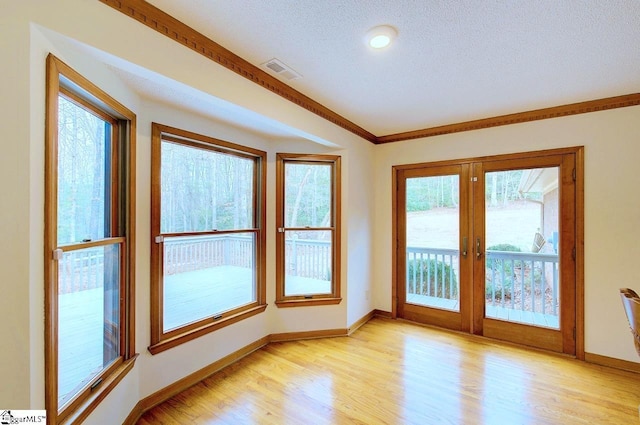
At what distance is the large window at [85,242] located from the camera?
4.08 feet

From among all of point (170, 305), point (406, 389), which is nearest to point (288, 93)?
point (170, 305)

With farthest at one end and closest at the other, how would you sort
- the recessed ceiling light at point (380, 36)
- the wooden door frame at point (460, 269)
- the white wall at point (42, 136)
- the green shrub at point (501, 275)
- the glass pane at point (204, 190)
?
the wooden door frame at point (460, 269) → the green shrub at point (501, 275) → the glass pane at point (204, 190) → the recessed ceiling light at point (380, 36) → the white wall at point (42, 136)

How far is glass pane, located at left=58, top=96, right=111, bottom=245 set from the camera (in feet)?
4.78

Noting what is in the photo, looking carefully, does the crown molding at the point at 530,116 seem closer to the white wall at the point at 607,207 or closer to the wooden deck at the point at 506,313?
the white wall at the point at 607,207

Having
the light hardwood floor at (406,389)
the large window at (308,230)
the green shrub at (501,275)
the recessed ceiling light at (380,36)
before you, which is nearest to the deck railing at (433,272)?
the green shrub at (501,275)

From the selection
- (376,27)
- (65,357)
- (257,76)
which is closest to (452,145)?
(376,27)

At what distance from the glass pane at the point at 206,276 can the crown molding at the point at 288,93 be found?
1496 millimetres

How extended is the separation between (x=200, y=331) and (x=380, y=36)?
270 centimetres

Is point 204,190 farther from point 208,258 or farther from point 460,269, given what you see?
point 460,269

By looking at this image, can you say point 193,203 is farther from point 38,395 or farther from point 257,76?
point 38,395

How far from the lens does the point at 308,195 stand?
333cm

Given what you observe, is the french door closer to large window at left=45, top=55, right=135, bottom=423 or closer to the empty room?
the empty room

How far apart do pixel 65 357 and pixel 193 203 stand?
4.45ft

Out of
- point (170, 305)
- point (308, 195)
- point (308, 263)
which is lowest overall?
point (170, 305)
